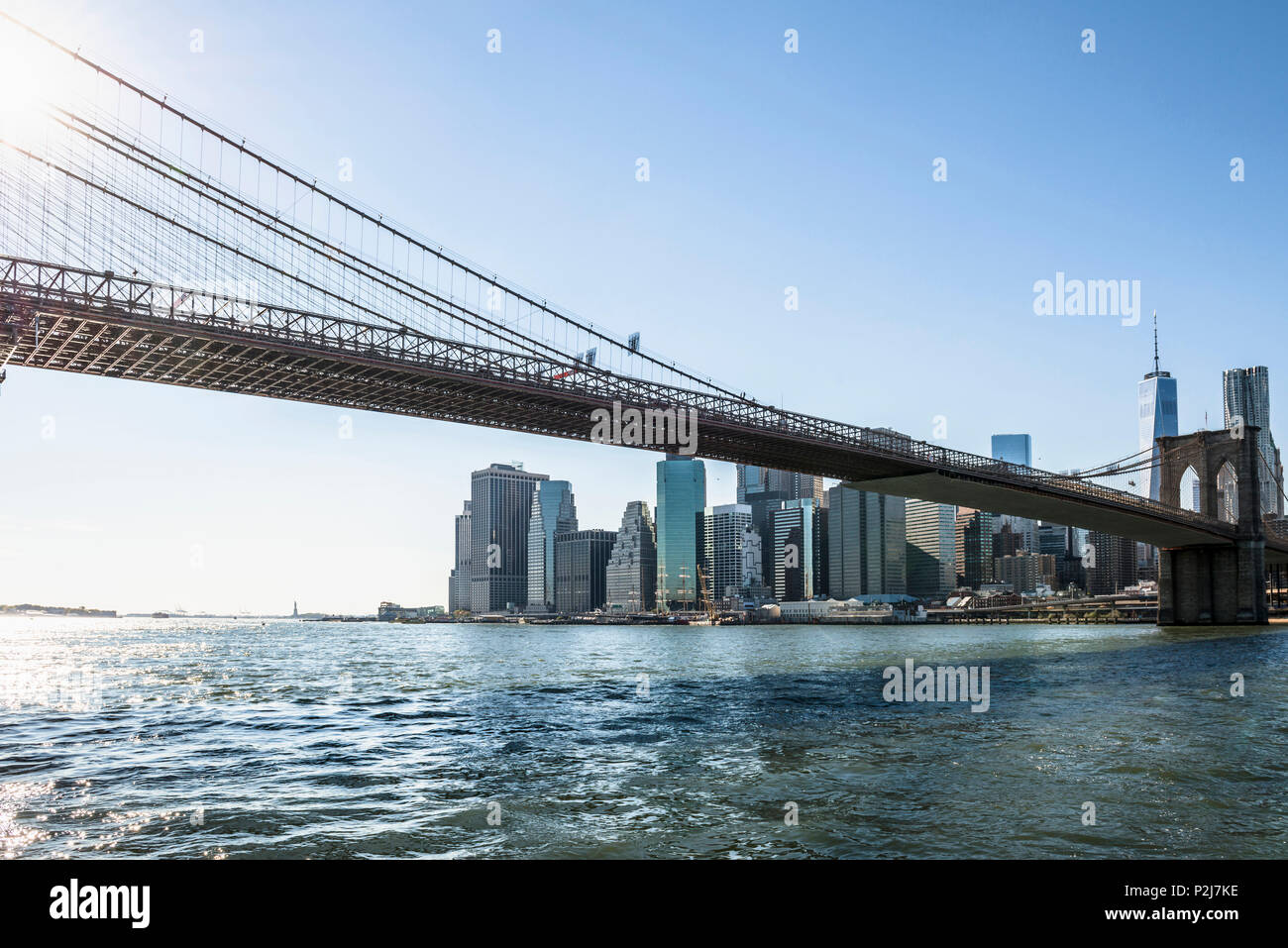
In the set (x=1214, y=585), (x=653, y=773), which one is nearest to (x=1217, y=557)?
(x=1214, y=585)

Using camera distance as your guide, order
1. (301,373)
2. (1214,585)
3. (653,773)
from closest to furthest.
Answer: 1. (653,773)
2. (301,373)
3. (1214,585)

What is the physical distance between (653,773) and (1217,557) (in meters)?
83.0

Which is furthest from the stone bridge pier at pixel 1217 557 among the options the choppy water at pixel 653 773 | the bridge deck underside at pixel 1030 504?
the choppy water at pixel 653 773

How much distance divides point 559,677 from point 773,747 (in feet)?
65.8

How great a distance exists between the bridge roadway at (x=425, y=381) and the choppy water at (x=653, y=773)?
1256 centimetres

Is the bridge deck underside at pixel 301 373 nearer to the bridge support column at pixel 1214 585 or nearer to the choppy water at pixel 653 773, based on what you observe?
the choppy water at pixel 653 773

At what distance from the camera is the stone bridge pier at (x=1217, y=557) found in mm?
76312

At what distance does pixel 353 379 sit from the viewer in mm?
39250

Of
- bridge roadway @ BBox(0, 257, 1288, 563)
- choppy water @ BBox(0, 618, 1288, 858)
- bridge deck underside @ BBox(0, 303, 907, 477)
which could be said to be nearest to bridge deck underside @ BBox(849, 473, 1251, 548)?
bridge roadway @ BBox(0, 257, 1288, 563)

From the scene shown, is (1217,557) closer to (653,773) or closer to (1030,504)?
(1030,504)

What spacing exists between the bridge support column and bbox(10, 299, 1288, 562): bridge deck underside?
30.4 metres

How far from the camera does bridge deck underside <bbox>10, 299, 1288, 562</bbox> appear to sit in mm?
31453
